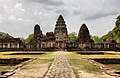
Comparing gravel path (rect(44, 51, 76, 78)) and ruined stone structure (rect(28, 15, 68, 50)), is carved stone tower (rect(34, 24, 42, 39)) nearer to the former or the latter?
ruined stone structure (rect(28, 15, 68, 50))

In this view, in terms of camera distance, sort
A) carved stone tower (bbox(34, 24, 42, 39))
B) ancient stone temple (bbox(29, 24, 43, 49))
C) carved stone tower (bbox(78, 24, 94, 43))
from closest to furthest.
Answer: carved stone tower (bbox(78, 24, 94, 43)), ancient stone temple (bbox(29, 24, 43, 49)), carved stone tower (bbox(34, 24, 42, 39))

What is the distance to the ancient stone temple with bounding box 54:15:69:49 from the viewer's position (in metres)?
69.7

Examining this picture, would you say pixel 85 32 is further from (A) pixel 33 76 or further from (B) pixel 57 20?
(A) pixel 33 76

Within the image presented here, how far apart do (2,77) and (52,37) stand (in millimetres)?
63186

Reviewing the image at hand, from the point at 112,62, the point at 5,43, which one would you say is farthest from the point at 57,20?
the point at 112,62

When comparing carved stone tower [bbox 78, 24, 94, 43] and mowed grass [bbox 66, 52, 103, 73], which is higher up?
carved stone tower [bbox 78, 24, 94, 43]

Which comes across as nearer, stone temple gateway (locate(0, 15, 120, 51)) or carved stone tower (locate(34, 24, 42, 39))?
stone temple gateway (locate(0, 15, 120, 51))

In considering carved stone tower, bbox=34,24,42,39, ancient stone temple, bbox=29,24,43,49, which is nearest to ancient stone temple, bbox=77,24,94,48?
ancient stone temple, bbox=29,24,43,49

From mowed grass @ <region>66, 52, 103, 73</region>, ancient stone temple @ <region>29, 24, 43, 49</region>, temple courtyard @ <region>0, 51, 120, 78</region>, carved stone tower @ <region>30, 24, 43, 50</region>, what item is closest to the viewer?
temple courtyard @ <region>0, 51, 120, 78</region>

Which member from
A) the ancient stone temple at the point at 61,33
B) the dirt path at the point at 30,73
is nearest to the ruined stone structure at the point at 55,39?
the ancient stone temple at the point at 61,33

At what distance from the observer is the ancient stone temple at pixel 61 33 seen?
69.7m

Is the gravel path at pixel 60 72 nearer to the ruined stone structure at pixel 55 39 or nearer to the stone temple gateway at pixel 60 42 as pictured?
the ruined stone structure at pixel 55 39

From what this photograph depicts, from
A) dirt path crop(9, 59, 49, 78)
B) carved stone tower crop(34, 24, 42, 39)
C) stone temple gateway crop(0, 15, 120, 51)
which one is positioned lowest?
dirt path crop(9, 59, 49, 78)

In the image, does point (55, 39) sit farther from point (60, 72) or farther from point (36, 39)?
point (60, 72)
